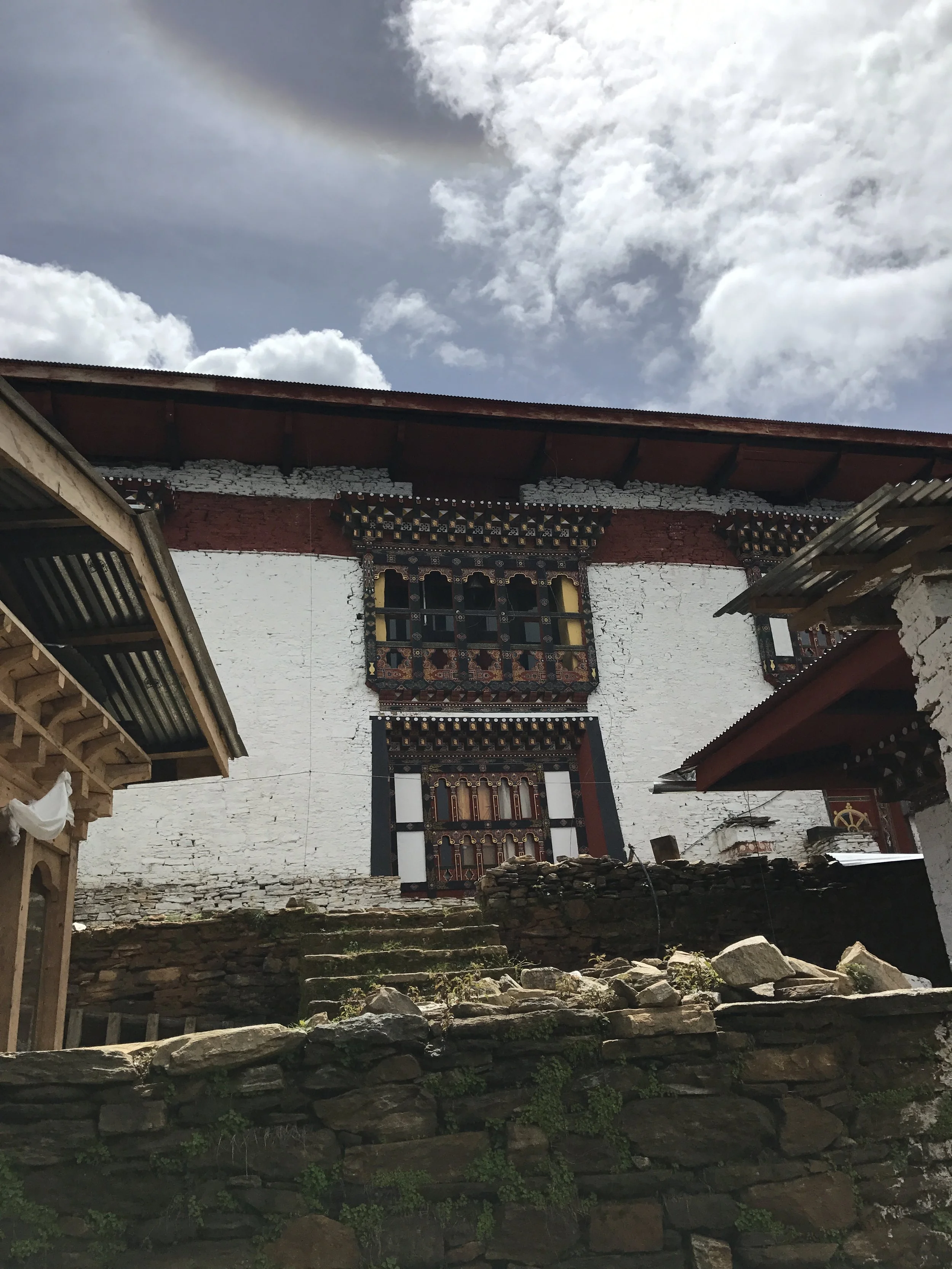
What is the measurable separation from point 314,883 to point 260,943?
4929 millimetres

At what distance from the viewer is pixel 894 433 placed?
1920 centimetres

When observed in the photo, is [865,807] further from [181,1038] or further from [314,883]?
[181,1038]

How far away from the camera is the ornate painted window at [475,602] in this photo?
16422 millimetres

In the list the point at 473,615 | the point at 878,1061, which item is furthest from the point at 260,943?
the point at 473,615

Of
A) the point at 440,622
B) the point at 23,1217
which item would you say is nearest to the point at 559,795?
the point at 440,622

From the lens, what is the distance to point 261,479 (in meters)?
17.6

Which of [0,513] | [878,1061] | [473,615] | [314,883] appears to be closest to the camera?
[878,1061]

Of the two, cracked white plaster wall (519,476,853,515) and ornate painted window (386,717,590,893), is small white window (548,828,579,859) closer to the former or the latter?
ornate painted window (386,717,590,893)

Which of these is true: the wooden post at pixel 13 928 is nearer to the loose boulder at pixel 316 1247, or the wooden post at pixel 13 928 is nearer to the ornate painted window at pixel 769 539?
the loose boulder at pixel 316 1247

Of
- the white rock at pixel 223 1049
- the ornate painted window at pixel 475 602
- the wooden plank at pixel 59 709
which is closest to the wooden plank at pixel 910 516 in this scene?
the white rock at pixel 223 1049

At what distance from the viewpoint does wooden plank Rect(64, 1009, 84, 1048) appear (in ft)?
29.3

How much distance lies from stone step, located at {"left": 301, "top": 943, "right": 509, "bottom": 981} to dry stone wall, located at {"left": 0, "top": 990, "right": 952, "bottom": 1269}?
10.1ft

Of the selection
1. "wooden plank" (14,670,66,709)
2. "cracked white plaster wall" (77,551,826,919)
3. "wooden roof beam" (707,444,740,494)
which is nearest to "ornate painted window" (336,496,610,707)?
"cracked white plaster wall" (77,551,826,919)

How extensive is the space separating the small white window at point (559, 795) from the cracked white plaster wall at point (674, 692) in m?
0.76
